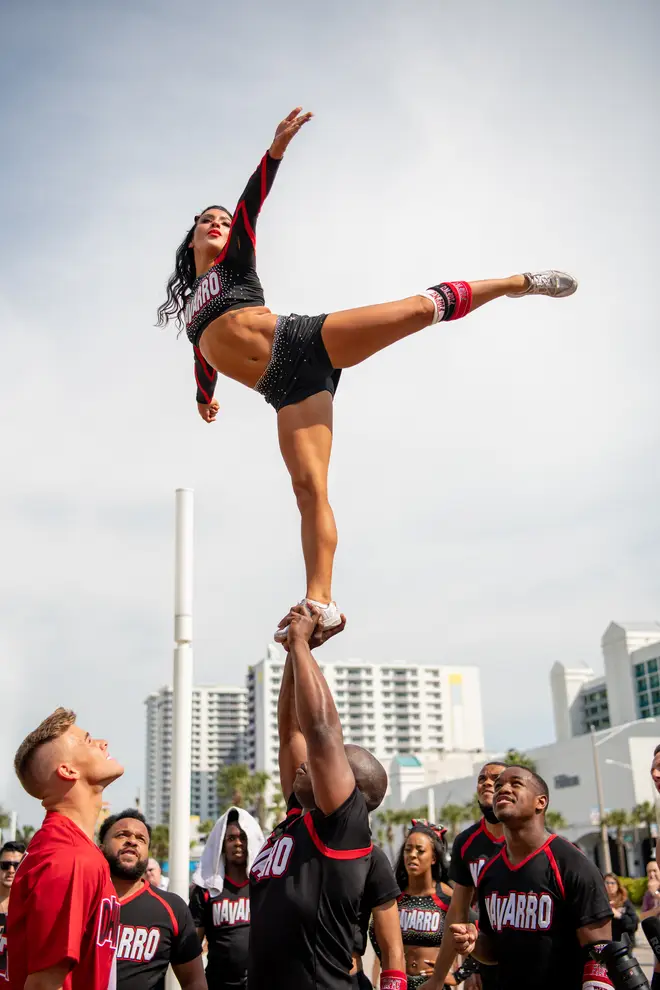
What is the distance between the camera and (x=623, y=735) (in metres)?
52.6

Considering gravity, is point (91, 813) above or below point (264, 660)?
below

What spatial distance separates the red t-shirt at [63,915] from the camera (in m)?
3.68

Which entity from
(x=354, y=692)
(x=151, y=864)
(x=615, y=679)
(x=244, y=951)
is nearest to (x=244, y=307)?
(x=244, y=951)

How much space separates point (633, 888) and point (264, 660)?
123 metres

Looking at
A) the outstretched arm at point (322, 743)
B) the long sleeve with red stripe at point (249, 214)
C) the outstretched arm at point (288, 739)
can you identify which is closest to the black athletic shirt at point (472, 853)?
the outstretched arm at point (288, 739)

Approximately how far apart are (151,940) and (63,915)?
7.93ft

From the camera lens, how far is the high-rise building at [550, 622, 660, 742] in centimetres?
6875

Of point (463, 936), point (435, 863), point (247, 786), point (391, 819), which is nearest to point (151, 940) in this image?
point (463, 936)

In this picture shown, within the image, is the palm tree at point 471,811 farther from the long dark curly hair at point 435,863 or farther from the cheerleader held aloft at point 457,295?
the cheerleader held aloft at point 457,295

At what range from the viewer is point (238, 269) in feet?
16.5

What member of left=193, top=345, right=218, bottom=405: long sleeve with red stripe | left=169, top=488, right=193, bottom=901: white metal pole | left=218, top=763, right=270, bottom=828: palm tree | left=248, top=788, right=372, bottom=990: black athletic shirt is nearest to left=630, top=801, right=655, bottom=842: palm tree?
left=218, top=763, right=270, bottom=828: palm tree

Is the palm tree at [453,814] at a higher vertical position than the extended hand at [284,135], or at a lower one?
lower

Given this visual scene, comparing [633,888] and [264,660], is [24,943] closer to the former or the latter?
[633,888]

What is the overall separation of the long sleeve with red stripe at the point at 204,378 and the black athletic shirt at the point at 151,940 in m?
3.16
